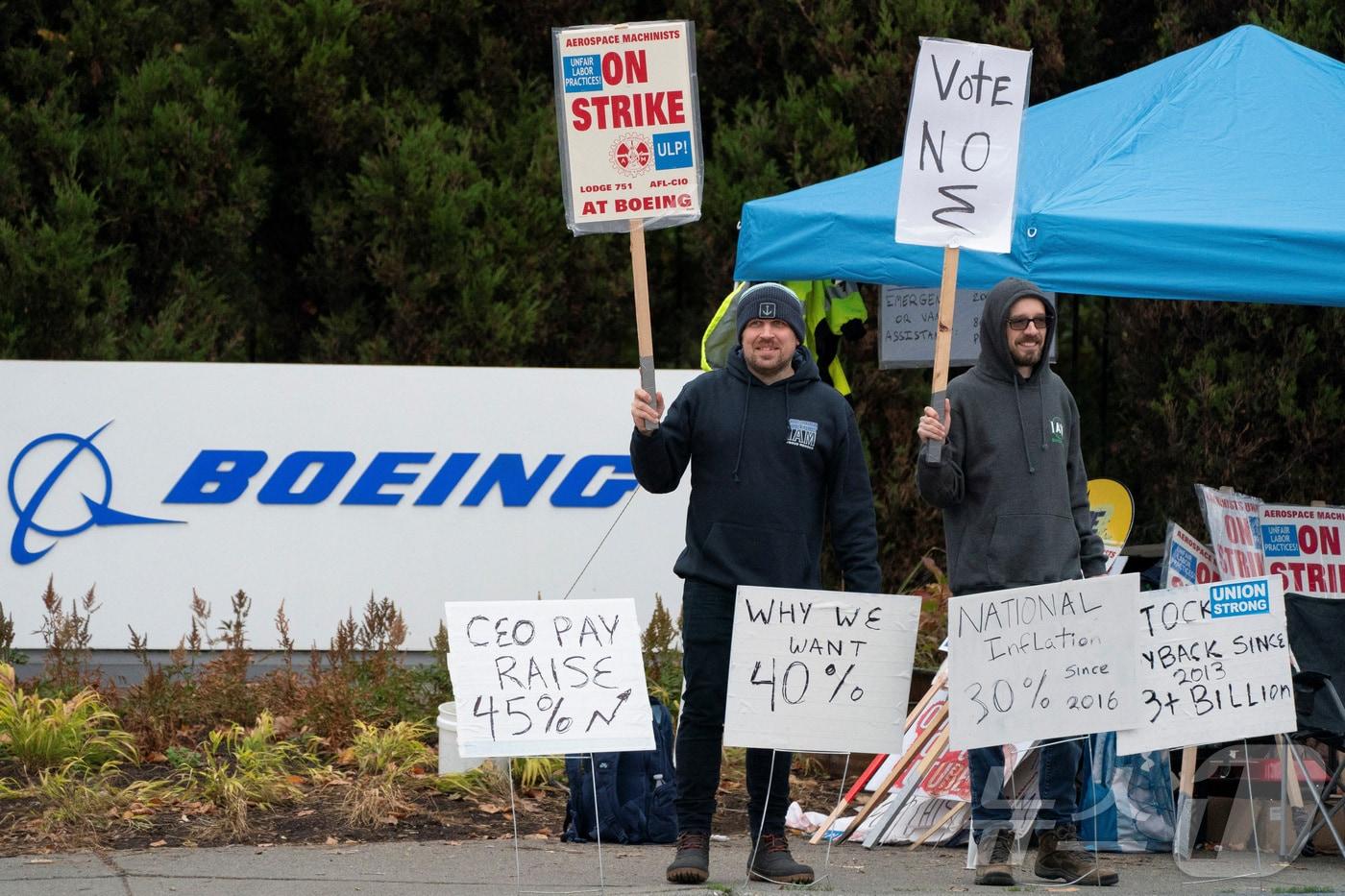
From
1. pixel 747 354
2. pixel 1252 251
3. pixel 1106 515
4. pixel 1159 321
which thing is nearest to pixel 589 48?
pixel 747 354

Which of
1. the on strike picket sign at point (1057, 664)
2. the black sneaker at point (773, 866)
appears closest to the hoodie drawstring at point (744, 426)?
the on strike picket sign at point (1057, 664)

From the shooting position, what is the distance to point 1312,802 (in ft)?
22.2

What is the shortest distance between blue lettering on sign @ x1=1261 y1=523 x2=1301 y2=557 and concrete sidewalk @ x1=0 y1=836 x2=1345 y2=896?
1.67m

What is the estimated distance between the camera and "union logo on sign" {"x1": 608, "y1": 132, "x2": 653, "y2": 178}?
5883 mm

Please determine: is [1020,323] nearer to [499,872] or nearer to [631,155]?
[631,155]

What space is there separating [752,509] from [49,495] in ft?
19.3

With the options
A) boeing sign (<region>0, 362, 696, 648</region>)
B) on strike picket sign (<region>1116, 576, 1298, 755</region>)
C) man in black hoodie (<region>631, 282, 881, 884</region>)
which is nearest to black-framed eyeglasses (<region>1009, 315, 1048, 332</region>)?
man in black hoodie (<region>631, 282, 881, 884</region>)

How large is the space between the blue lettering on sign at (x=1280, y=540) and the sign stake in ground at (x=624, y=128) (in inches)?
141

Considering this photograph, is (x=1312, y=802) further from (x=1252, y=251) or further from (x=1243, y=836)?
(x=1252, y=251)

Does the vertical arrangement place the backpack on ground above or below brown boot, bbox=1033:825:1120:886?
above

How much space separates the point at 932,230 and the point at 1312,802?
8.93 ft

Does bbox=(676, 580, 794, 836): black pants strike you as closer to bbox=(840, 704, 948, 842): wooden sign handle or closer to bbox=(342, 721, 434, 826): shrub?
bbox=(840, 704, 948, 842): wooden sign handle

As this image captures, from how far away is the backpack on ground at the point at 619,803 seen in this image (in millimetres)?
6773

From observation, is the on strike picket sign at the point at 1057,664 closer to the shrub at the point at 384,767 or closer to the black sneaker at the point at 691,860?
the black sneaker at the point at 691,860
